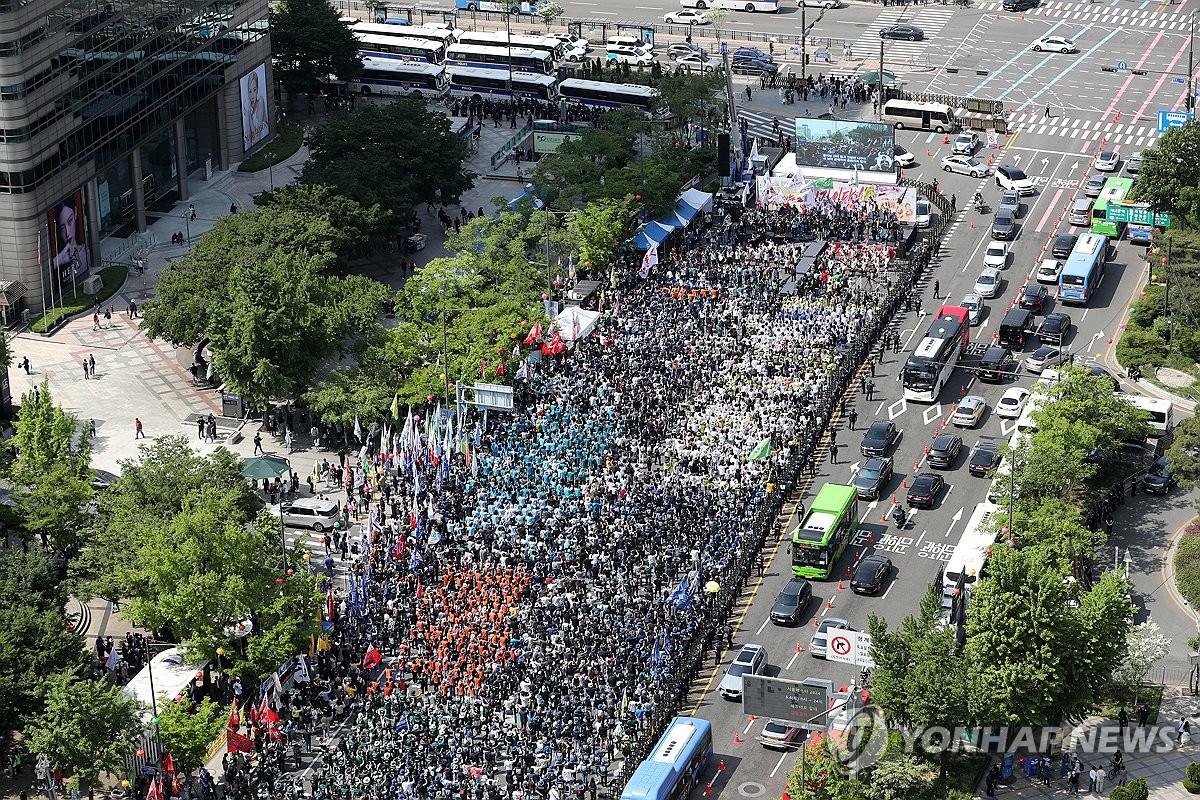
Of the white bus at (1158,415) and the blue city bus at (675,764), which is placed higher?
the white bus at (1158,415)

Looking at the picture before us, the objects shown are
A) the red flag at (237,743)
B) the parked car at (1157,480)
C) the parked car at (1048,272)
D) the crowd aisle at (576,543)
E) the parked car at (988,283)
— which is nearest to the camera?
the red flag at (237,743)

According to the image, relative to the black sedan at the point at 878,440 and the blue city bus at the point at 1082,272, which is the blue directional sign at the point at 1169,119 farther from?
the black sedan at the point at 878,440

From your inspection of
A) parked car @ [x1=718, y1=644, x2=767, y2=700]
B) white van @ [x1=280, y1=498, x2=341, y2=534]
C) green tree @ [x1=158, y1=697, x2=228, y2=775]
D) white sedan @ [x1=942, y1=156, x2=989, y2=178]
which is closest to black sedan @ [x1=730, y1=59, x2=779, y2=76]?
white sedan @ [x1=942, y1=156, x2=989, y2=178]

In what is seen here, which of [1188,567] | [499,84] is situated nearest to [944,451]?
[1188,567]

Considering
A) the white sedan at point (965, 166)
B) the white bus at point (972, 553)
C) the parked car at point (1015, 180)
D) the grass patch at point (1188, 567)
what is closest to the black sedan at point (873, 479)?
the white bus at point (972, 553)

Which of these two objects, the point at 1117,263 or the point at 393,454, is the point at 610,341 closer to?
the point at 393,454

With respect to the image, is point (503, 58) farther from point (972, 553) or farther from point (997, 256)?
point (972, 553)
